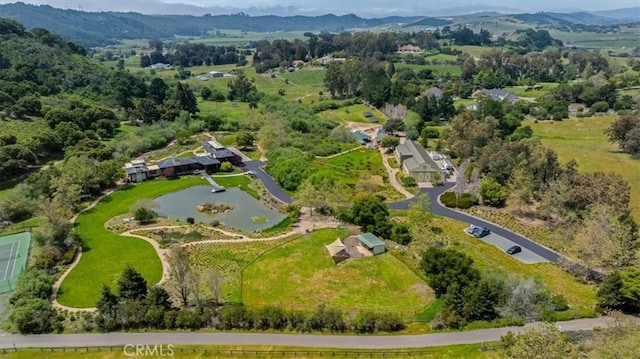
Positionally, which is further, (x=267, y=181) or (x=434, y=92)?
(x=434, y=92)

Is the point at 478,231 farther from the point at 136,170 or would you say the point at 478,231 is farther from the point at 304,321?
the point at 136,170

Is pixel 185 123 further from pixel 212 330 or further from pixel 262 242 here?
pixel 212 330

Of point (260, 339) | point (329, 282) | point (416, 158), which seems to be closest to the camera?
point (260, 339)

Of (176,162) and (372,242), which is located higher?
(176,162)

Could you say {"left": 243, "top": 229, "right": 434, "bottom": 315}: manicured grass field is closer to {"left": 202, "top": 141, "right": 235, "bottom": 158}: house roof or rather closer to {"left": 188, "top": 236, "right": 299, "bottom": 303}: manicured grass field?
{"left": 188, "top": 236, "right": 299, "bottom": 303}: manicured grass field

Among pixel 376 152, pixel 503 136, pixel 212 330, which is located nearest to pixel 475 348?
pixel 212 330

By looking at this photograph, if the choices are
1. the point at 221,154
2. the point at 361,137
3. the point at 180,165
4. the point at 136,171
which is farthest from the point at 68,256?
the point at 361,137

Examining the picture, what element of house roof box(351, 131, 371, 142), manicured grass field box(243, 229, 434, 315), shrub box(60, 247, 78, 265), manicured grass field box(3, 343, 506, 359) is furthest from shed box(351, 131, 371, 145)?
manicured grass field box(3, 343, 506, 359)
